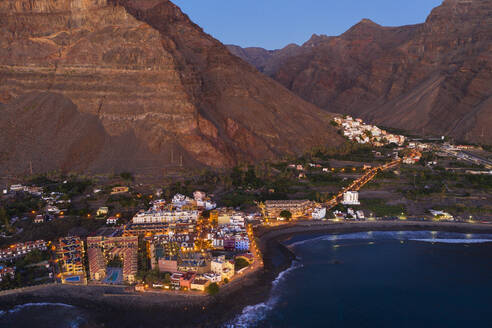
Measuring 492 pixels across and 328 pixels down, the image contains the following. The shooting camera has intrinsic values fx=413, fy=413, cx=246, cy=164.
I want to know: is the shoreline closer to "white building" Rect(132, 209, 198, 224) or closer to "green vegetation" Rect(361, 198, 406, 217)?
"white building" Rect(132, 209, 198, 224)

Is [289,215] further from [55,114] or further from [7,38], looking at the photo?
[7,38]

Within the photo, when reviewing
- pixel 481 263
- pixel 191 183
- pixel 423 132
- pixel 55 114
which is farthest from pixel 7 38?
pixel 423 132

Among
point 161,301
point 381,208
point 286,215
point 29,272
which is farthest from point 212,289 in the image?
point 381,208

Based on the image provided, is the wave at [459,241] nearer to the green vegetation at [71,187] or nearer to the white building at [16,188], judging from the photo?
the green vegetation at [71,187]

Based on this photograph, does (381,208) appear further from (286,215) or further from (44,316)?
(44,316)

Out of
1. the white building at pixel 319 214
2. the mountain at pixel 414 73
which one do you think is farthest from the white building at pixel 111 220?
the mountain at pixel 414 73

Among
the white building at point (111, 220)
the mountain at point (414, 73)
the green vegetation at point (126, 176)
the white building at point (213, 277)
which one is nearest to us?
the white building at point (213, 277)

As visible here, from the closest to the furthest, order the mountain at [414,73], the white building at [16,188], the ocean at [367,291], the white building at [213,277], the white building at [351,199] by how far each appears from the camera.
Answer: the ocean at [367,291] < the white building at [213,277] < the white building at [16,188] < the white building at [351,199] < the mountain at [414,73]
